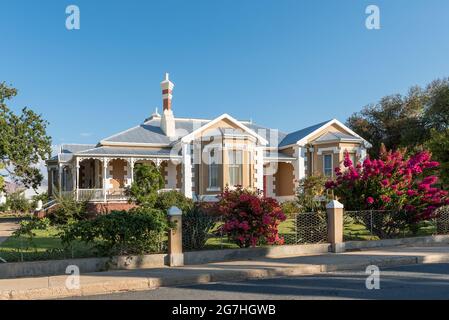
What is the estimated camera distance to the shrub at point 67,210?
851 inches

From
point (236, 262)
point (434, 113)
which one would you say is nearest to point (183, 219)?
point (236, 262)

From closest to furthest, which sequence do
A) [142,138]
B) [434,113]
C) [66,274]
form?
[66,274]
[142,138]
[434,113]

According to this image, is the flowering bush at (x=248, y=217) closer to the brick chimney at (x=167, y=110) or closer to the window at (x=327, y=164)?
the brick chimney at (x=167, y=110)

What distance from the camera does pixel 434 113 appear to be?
3541cm

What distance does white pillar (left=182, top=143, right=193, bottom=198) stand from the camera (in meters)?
26.6

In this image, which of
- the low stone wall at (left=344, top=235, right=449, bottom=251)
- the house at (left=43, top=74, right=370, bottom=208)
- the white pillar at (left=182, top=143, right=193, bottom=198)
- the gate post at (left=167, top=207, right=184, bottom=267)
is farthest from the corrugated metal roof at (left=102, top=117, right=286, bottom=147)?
the gate post at (left=167, top=207, right=184, bottom=267)

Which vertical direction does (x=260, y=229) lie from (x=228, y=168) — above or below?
below

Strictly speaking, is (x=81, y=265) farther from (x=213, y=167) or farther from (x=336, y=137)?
(x=336, y=137)

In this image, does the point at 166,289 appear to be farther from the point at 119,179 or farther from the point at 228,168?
the point at 119,179

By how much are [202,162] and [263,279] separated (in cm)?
1692

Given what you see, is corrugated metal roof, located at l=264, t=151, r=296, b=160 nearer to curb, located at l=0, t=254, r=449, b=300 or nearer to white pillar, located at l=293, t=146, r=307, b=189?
white pillar, located at l=293, t=146, r=307, b=189

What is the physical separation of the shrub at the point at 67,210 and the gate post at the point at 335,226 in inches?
485
